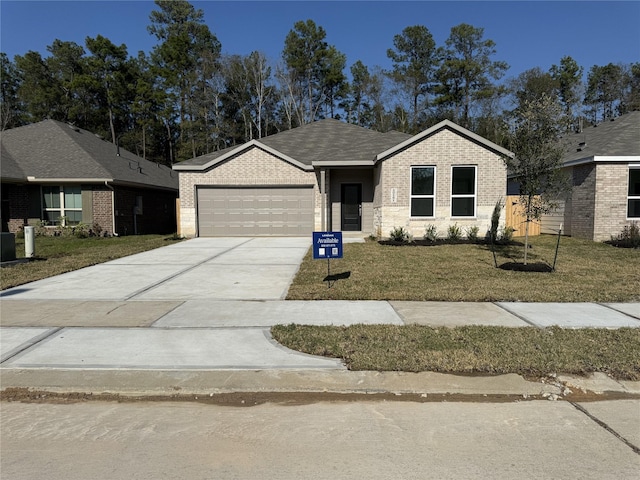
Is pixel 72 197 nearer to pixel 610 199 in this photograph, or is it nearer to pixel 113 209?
pixel 113 209

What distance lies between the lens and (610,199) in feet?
51.0

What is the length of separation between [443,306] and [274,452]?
4443 millimetres

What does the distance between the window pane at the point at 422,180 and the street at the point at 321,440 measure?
1290cm

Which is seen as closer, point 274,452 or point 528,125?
point 274,452

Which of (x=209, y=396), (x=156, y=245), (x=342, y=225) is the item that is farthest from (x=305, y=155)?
(x=209, y=396)

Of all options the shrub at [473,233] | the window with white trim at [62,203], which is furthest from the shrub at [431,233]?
the window with white trim at [62,203]

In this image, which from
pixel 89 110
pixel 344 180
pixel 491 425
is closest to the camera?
pixel 491 425

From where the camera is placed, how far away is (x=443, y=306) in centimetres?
681

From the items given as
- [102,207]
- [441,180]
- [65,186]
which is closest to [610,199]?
[441,180]

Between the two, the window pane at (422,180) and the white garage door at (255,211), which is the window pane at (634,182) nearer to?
the window pane at (422,180)

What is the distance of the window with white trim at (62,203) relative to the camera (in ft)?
65.4

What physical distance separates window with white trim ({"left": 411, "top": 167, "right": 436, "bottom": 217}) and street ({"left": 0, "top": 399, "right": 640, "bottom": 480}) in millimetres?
12786

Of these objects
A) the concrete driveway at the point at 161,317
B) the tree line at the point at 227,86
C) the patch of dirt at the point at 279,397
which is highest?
the tree line at the point at 227,86

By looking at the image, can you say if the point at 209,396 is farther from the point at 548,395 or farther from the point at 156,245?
the point at 156,245
